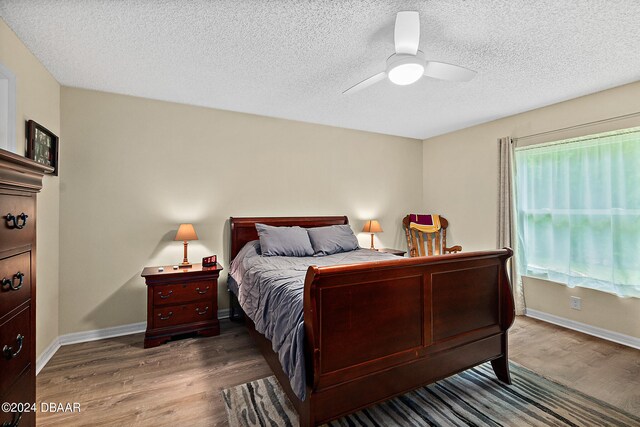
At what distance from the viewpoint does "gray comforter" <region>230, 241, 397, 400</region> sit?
162cm

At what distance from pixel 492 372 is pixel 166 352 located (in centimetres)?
282

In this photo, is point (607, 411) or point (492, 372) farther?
point (492, 372)

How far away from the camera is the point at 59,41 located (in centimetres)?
218

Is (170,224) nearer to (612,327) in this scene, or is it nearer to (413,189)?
(413,189)

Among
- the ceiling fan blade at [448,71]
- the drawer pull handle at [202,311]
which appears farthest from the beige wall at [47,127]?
the ceiling fan blade at [448,71]

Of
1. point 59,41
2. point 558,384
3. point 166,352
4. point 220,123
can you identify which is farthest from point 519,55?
point 166,352

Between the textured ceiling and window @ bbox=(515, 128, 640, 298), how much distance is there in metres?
0.64

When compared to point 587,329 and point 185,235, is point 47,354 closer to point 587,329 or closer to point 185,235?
point 185,235

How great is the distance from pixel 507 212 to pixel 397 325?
281 cm

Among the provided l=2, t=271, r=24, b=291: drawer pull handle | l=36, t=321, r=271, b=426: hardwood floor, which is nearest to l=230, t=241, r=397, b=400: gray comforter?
l=36, t=321, r=271, b=426: hardwood floor

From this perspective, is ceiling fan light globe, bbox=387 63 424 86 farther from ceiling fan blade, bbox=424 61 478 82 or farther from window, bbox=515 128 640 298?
window, bbox=515 128 640 298

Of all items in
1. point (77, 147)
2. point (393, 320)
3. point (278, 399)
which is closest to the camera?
point (393, 320)

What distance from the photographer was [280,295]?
2.01 meters

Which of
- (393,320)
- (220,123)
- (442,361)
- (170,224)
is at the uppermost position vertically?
(220,123)
